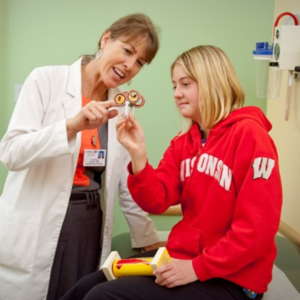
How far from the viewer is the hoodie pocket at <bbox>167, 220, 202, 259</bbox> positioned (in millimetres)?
1315

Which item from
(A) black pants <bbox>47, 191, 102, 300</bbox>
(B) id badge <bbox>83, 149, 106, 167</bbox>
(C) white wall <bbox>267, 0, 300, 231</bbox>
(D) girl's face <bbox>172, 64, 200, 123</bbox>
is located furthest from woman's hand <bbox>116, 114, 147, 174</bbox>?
(C) white wall <bbox>267, 0, 300, 231</bbox>

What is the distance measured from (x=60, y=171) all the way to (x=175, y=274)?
2.26 feet

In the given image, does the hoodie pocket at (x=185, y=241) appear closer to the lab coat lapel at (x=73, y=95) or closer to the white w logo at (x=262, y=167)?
the white w logo at (x=262, y=167)

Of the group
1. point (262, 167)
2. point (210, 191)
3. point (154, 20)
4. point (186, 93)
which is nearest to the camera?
point (262, 167)

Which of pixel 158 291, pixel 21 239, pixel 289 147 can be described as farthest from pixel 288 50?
pixel 21 239

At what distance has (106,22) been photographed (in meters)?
2.47

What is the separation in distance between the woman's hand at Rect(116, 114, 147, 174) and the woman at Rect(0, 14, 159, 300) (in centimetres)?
9

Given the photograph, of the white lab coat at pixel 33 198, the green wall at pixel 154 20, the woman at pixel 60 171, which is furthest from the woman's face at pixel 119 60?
the green wall at pixel 154 20

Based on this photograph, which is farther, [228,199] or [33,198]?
[33,198]

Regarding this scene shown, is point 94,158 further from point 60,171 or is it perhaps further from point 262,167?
point 262,167

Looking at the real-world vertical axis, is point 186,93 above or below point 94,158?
above

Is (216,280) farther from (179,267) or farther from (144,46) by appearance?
(144,46)

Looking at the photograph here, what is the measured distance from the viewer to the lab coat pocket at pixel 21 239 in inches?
62.7

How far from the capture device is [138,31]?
1.67 meters
